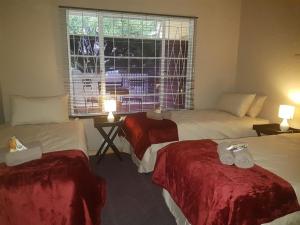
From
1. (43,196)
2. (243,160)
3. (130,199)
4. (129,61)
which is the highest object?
(129,61)

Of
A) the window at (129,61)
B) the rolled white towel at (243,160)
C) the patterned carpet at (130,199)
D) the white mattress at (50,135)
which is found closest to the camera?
the rolled white towel at (243,160)

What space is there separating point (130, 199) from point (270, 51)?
9.80ft

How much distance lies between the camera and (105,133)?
131 inches

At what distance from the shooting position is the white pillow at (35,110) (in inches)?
116

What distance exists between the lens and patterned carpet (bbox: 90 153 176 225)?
212cm

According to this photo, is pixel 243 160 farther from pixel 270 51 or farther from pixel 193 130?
pixel 270 51

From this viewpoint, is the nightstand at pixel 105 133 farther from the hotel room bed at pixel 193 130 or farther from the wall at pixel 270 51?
the wall at pixel 270 51

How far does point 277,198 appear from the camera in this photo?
150 centimetres

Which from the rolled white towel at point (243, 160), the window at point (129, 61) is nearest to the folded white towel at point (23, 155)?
the rolled white towel at point (243, 160)

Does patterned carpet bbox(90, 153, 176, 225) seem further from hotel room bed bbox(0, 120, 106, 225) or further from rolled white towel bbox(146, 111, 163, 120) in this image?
rolled white towel bbox(146, 111, 163, 120)

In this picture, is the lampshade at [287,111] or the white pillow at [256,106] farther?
the white pillow at [256,106]

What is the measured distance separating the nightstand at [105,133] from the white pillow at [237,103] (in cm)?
181

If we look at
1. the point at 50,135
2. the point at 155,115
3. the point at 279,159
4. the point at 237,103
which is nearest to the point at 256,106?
the point at 237,103

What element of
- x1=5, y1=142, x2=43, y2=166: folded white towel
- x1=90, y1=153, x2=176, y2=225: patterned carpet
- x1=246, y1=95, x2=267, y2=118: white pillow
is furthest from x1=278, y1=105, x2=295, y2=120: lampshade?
x1=5, y1=142, x2=43, y2=166: folded white towel
